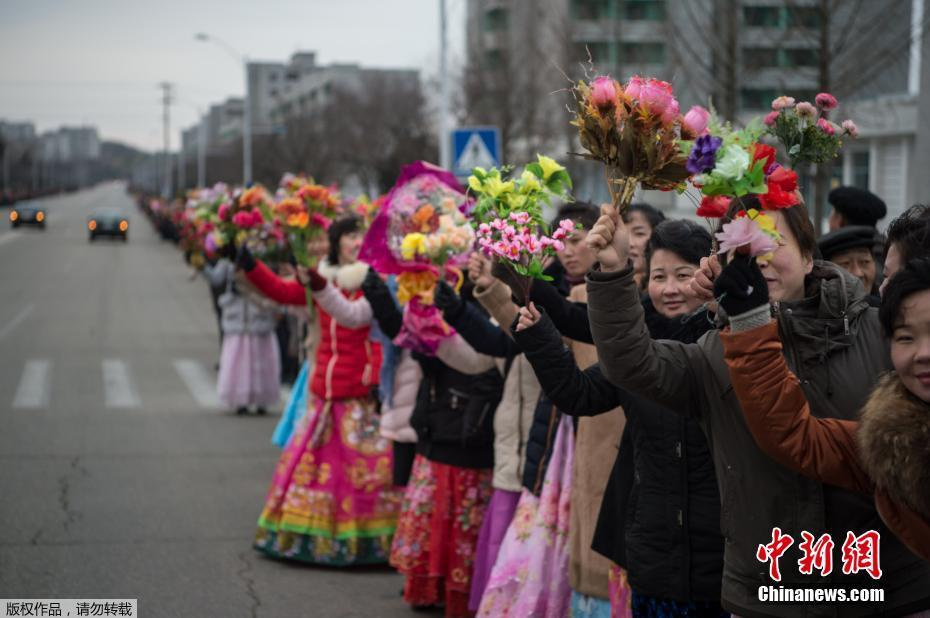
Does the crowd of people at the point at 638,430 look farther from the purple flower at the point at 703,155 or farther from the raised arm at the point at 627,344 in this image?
the purple flower at the point at 703,155

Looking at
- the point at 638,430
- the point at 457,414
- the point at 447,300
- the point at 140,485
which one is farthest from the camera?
the point at 140,485

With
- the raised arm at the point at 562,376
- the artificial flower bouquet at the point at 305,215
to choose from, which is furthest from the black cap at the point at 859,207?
the artificial flower bouquet at the point at 305,215

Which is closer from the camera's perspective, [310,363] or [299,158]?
[310,363]

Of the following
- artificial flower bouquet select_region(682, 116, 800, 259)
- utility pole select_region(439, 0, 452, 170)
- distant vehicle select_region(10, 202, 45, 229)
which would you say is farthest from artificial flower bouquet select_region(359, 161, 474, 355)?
distant vehicle select_region(10, 202, 45, 229)

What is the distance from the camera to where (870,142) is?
2875 centimetres

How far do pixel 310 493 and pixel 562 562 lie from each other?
8.58ft

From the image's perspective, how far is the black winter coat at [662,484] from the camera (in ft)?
13.3

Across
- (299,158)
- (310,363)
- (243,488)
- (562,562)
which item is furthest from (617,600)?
(299,158)

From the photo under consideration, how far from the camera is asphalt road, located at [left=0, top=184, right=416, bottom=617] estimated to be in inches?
281

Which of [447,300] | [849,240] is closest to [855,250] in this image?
[849,240]

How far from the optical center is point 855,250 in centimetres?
614

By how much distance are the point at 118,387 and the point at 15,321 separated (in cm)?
1015

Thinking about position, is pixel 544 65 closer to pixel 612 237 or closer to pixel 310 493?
pixel 310 493

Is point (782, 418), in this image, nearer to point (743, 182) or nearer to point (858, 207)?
point (743, 182)
